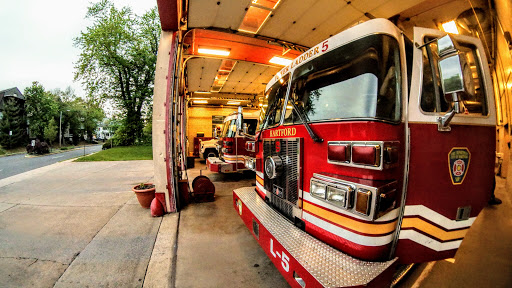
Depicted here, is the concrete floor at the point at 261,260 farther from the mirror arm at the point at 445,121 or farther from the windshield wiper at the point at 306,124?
the windshield wiper at the point at 306,124

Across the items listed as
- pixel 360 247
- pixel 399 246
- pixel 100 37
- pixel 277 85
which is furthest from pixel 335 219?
pixel 100 37

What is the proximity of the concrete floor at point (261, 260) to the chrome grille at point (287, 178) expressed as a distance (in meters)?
0.83

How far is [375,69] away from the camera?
167 centimetres

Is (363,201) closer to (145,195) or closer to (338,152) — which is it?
(338,152)

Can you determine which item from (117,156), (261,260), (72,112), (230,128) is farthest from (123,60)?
(72,112)

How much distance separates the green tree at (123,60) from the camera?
→ 2041cm

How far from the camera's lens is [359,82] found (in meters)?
1.73

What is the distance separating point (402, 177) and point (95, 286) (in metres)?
3.29

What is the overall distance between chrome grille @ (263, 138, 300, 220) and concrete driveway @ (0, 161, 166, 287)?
1.84 meters

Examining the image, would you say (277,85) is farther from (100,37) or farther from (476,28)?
(100,37)

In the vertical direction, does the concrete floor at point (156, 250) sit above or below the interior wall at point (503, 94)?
below

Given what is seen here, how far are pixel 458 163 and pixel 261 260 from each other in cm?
237

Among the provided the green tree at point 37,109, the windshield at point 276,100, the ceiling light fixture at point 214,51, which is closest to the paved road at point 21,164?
the ceiling light fixture at point 214,51

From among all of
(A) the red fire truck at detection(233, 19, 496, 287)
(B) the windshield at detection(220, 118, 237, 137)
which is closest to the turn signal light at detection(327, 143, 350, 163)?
(A) the red fire truck at detection(233, 19, 496, 287)
